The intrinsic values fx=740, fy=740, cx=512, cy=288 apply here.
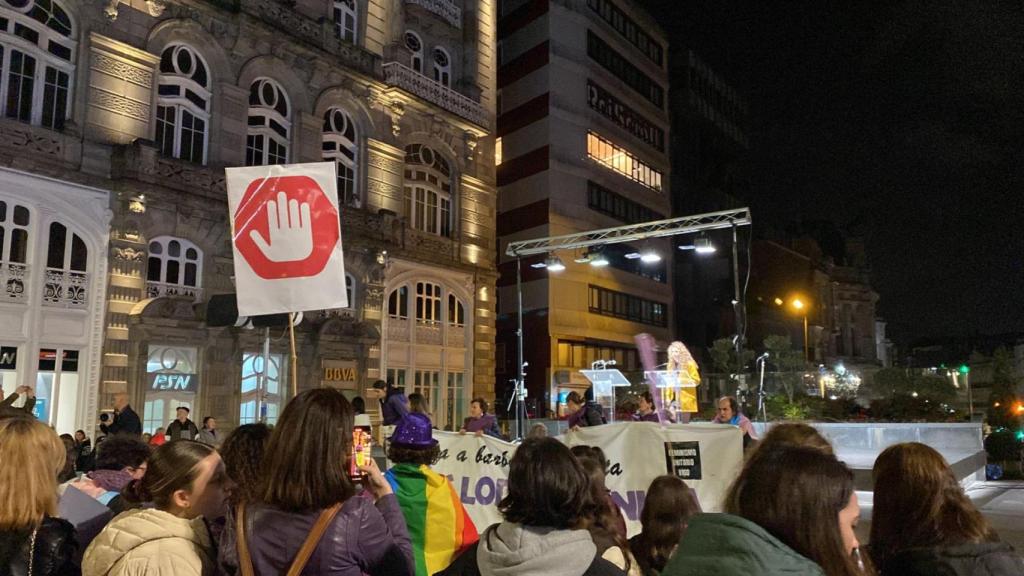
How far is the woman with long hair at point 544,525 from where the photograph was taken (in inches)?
117

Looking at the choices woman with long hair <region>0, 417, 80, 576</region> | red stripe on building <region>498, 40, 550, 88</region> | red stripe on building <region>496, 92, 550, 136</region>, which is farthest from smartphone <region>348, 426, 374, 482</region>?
red stripe on building <region>498, 40, 550, 88</region>

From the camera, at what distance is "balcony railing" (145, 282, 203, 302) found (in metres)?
20.5

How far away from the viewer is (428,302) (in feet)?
97.5

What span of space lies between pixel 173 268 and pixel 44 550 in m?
19.7

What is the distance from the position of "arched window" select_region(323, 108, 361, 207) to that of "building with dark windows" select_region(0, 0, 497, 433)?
80 millimetres

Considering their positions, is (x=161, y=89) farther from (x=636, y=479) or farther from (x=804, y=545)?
(x=804, y=545)

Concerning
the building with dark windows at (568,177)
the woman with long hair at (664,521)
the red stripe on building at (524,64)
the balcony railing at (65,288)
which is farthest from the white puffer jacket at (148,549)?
the red stripe on building at (524,64)

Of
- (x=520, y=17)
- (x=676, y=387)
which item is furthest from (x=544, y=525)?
(x=520, y=17)

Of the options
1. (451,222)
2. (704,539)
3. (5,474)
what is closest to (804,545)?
(704,539)

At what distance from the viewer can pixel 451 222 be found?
30.9 metres

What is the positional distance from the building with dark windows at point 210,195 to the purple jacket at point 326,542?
622 inches

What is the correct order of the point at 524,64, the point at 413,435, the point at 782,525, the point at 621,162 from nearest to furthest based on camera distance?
the point at 782,525, the point at 413,435, the point at 524,64, the point at 621,162

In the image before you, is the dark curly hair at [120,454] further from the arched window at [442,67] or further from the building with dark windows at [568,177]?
the building with dark windows at [568,177]

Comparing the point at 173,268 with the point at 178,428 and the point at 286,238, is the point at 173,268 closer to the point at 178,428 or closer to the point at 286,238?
the point at 178,428
